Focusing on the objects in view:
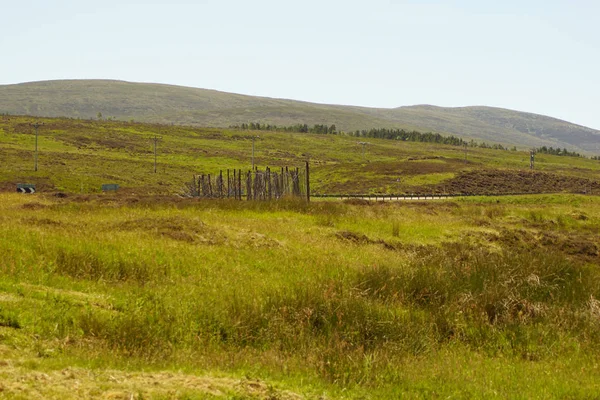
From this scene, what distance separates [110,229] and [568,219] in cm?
2899

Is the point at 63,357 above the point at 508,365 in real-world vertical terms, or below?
above

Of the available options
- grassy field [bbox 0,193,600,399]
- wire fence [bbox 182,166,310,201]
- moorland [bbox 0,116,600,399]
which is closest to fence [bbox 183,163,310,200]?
wire fence [bbox 182,166,310,201]

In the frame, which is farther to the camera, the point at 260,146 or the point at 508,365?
the point at 260,146

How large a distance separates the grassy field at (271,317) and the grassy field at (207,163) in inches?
2005

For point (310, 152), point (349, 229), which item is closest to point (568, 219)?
point (349, 229)

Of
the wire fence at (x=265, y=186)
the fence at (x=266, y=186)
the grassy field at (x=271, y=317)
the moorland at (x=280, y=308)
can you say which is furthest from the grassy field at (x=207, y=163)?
the grassy field at (x=271, y=317)

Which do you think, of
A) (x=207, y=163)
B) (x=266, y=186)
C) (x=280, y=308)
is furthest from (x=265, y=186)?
(x=207, y=163)

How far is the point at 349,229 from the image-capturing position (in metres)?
27.6

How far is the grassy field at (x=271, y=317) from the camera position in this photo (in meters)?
9.89

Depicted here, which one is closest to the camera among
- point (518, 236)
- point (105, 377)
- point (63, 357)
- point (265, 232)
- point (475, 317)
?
point (105, 377)

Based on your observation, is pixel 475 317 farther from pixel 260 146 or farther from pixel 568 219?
pixel 260 146

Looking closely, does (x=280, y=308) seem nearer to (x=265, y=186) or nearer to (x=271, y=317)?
(x=271, y=317)

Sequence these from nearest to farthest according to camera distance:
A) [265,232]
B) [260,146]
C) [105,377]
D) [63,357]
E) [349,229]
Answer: [105,377] → [63,357] → [265,232] → [349,229] → [260,146]

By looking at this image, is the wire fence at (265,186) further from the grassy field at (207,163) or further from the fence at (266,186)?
the grassy field at (207,163)
